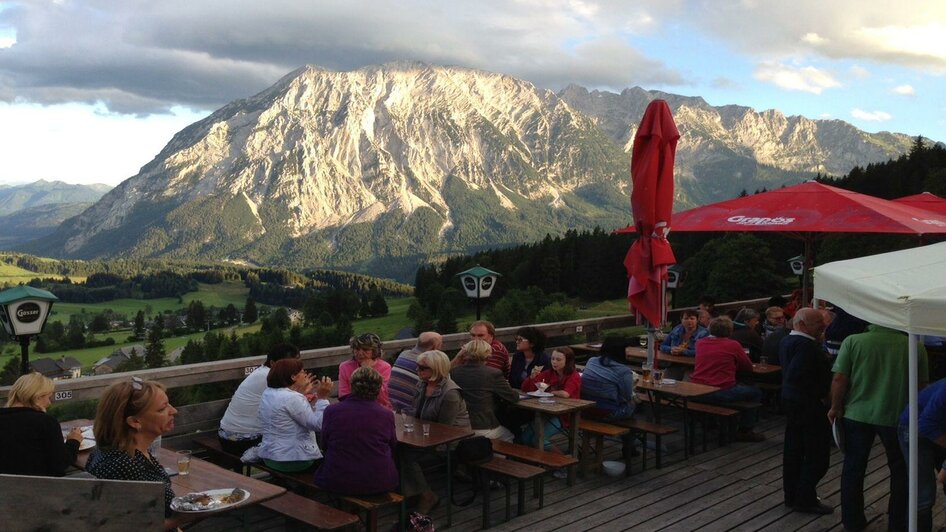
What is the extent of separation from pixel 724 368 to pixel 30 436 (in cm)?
692

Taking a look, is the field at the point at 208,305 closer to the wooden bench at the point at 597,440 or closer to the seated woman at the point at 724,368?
the seated woman at the point at 724,368

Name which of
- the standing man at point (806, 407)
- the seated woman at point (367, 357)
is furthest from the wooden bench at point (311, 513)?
the standing man at point (806, 407)

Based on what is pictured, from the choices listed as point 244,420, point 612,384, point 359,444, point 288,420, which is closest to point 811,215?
point 612,384

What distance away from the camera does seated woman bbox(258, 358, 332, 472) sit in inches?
224

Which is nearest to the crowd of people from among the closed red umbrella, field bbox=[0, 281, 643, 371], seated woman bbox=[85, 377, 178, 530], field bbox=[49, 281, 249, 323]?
seated woman bbox=[85, 377, 178, 530]

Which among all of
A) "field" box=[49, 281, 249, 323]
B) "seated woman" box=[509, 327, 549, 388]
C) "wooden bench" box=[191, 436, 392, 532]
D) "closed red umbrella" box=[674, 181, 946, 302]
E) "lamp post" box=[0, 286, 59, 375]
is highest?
"closed red umbrella" box=[674, 181, 946, 302]

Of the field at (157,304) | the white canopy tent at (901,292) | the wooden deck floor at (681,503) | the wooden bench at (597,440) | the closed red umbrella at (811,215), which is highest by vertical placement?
the closed red umbrella at (811,215)

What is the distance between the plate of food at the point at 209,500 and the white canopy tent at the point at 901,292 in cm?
394

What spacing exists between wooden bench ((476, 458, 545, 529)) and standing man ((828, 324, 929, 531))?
2408 mm

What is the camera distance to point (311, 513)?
16.2ft

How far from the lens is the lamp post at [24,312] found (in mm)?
6688

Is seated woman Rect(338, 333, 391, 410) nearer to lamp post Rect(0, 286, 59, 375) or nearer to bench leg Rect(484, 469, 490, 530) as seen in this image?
bench leg Rect(484, 469, 490, 530)

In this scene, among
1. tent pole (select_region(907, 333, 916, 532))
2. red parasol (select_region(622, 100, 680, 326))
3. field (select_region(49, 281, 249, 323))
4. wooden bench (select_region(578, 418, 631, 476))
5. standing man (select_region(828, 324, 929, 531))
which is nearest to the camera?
tent pole (select_region(907, 333, 916, 532))

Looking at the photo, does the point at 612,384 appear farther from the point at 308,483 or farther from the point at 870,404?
the point at 308,483
